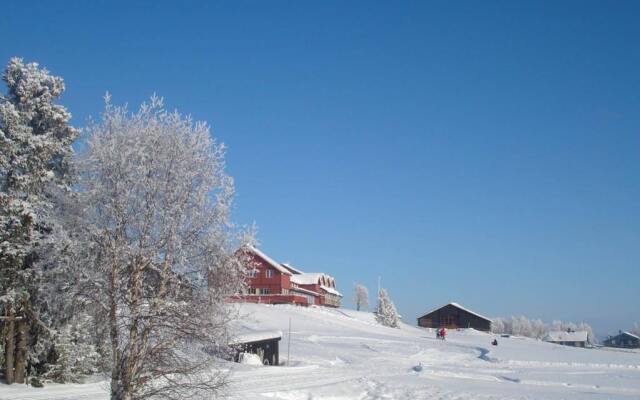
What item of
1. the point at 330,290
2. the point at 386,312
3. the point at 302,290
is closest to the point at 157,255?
the point at 302,290

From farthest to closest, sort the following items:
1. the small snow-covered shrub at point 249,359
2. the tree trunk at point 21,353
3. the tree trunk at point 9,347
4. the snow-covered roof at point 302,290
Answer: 1. the snow-covered roof at point 302,290
2. the small snow-covered shrub at point 249,359
3. the tree trunk at point 21,353
4. the tree trunk at point 9,347

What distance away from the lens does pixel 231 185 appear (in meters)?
13.8

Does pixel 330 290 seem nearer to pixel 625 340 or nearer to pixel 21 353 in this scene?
pixel 625 340

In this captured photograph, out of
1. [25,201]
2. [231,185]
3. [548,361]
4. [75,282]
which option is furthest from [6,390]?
[548,361]

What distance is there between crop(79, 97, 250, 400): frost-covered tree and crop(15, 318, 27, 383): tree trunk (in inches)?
489

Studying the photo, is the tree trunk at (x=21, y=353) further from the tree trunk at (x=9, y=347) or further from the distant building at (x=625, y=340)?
the distant building at (x=625, y=340)

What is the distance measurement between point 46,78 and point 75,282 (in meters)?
15.4

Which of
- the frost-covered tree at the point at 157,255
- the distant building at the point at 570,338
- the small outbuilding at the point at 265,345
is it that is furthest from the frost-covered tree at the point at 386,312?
the frost-covered tree at the point at 157,255

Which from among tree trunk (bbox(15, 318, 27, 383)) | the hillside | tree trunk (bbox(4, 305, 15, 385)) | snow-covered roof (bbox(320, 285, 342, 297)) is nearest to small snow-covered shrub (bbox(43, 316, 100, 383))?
tree trunk (bbox(15, 318, 27, 383))

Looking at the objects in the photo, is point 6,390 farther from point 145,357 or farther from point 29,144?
point 145,357

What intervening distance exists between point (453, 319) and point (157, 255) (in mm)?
112163

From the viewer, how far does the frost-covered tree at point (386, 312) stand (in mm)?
99062

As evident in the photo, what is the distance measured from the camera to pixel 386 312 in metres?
101

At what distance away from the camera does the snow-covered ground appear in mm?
25656
